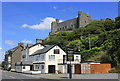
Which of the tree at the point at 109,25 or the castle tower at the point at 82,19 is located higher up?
the castle tower at the point at 82,19

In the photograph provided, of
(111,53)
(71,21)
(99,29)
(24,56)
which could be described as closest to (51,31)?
(71,21)

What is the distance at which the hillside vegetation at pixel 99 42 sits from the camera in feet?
147

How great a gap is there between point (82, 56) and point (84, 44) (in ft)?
44.1

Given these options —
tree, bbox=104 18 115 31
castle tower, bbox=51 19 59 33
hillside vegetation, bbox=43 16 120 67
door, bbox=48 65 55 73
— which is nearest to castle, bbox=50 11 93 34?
castle tower, bbox=51 19 59 33

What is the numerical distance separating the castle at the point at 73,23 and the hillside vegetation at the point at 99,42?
1464 centimetres

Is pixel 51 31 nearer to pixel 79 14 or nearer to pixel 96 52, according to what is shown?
pixel 79 14

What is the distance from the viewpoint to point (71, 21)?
11081cm

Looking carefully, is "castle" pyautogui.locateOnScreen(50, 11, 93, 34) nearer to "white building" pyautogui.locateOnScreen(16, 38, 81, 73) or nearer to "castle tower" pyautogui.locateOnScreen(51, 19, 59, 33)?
"castle tower" pyautogui.locateOnScreen(51, 19, 59, 33)

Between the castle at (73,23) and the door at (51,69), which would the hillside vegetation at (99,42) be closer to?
the door at (51,69)

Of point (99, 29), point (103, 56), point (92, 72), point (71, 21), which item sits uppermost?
point (71, 21)

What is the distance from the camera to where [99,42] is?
6334cm

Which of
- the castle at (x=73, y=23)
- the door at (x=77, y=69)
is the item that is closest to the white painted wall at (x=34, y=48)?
the door at (x=77, y=69)

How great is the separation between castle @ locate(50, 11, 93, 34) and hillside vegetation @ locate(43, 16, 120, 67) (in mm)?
14637

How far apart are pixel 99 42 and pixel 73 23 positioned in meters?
47.4
